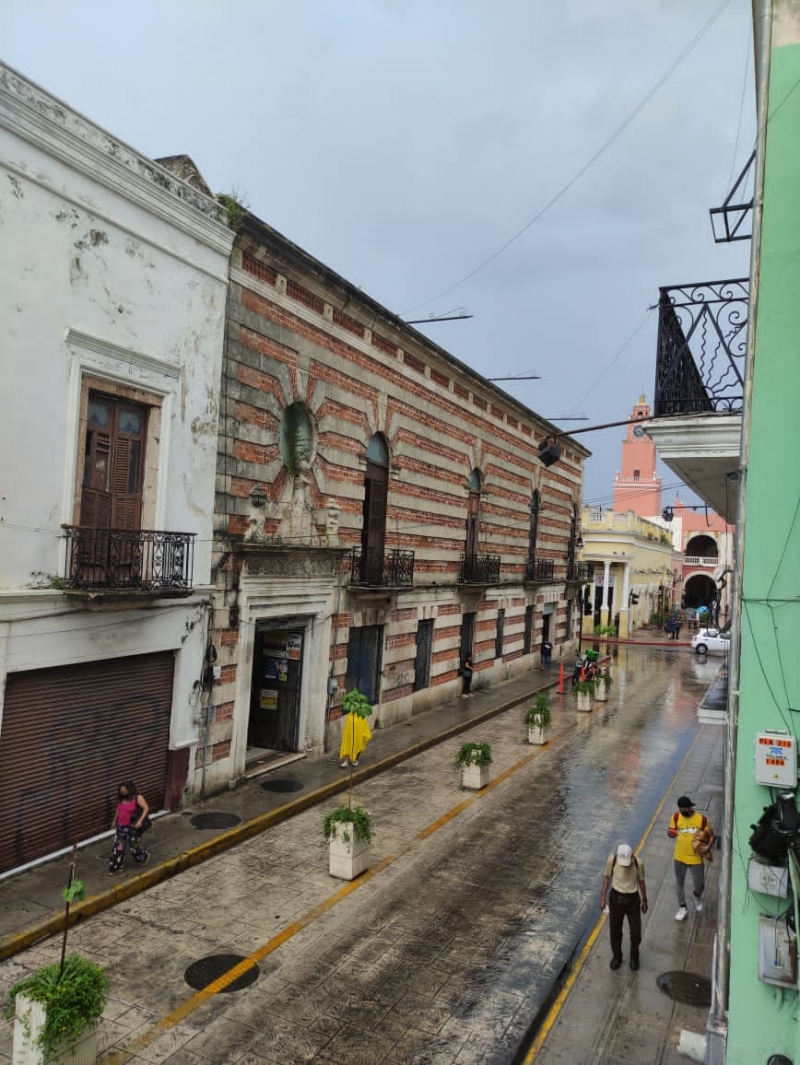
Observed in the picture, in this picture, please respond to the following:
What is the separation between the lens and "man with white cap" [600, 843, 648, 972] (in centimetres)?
862

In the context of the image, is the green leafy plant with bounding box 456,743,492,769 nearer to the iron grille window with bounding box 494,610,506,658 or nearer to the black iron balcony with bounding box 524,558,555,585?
the iron grille window with bounding box 494,610,506,658

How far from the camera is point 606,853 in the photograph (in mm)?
12102

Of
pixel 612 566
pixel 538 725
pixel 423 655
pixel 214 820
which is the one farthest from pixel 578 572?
pixel 214 820

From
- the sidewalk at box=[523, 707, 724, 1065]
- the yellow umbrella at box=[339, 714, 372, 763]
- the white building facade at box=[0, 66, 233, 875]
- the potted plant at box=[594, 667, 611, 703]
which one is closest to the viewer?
the sidewalk at box=[523, 707, 724, 1065]

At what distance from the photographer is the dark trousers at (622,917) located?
28.3 ft

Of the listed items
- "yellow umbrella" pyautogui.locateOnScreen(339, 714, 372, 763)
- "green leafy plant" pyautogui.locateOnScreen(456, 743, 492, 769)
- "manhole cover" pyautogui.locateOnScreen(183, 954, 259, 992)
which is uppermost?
"yellow umbrella" pyautogui.locateOnScreen(339, 714, 372, 763)

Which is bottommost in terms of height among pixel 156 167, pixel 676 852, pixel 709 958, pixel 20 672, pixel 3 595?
pixel 709 958

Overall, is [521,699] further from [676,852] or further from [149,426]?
[149,426]

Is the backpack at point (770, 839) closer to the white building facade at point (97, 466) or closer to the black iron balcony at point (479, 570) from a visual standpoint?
the white building facade at point (97, 466)

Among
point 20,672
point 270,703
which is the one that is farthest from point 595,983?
point 270,703

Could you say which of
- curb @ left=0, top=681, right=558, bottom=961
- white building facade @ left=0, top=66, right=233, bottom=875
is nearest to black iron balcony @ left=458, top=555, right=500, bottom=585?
curb @ left=0, top=681, right=558, bottom=961

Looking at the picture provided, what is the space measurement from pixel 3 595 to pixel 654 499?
70595mm

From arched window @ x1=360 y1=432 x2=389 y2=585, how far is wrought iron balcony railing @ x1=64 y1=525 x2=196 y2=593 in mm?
6701

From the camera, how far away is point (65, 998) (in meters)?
6.16
